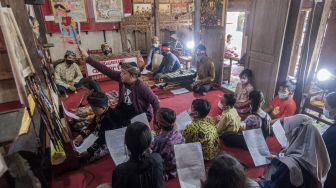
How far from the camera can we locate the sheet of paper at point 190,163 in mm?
2381

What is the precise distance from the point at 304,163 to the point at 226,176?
1.15 m

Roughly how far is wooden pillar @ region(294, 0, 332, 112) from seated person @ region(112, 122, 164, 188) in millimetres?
3887

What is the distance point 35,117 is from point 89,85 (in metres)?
1.40

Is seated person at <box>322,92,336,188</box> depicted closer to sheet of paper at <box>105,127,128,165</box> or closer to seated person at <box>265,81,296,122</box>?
seated person at <box>265,81,296,122</box>

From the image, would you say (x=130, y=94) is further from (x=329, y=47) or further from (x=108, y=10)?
(x=108, y=10)

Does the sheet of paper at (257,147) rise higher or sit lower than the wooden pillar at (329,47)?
lower

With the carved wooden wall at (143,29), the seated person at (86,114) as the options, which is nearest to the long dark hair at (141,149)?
the seated person at (86,114)

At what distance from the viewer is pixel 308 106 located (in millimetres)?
4160

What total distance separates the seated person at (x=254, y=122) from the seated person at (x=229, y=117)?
80 millimetres

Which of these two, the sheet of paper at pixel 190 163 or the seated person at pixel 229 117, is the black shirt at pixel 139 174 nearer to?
the sheet of paper at pixel 190 163

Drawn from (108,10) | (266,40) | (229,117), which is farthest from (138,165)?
(108,10)

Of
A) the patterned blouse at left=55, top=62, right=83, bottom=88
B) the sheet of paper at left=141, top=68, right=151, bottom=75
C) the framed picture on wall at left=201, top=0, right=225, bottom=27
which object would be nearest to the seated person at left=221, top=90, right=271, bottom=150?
the framed picture on wall at left=201, top=0, right=225, bottom=27

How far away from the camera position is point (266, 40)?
4688 mm

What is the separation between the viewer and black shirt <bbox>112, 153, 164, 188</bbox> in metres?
1.67
